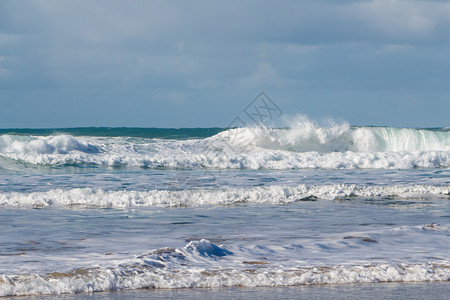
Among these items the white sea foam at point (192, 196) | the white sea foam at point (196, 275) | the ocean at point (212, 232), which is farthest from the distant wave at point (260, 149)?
the white sea foam at point (196, 275)

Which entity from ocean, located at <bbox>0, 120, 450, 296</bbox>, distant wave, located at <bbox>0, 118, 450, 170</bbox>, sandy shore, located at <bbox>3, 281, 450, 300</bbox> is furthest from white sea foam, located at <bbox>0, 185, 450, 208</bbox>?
distant wave, located at <bbox>0, 118, 450, 170</bbox>

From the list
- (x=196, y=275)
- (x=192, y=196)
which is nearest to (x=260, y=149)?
(x=192, y=196)

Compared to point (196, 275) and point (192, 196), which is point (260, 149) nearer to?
point (192, 196)

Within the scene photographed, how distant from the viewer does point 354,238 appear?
778 cm

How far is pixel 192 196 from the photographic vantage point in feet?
41.6

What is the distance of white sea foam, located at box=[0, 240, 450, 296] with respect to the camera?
5.43 m

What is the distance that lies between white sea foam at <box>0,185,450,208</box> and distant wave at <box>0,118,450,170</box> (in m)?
9.37

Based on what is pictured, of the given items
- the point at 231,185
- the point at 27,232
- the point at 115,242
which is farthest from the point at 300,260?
the point at 231,185

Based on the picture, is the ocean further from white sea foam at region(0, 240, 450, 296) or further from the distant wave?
the distant wave

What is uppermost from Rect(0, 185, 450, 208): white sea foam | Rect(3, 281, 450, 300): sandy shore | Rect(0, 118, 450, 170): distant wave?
Rect(0, 118, 450, 170): distant wave

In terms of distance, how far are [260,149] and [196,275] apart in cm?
2500

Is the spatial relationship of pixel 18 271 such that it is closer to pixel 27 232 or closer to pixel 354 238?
pixel 27 232

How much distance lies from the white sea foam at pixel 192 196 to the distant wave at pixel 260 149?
30.8 feet

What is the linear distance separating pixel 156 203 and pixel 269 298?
732cm
